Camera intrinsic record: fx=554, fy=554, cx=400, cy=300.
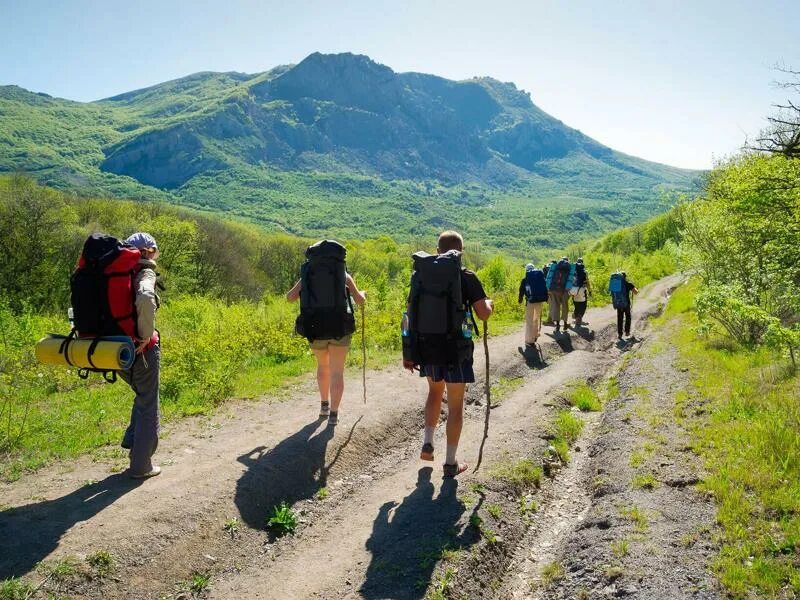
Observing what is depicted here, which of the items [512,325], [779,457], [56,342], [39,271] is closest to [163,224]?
[39,271]

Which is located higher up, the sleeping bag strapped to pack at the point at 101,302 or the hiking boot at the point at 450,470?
the sleeping bag strapped to pack at the point at 101,302

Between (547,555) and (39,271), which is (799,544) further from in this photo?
(39,271)

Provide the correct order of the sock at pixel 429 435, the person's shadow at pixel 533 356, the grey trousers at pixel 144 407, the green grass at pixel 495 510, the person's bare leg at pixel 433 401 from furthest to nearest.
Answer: the person's shadow at pixel 533 356 < the sock at pixel 429 435 < the person's bare leg at pixel 433 401 < the green grass at pixel 495 510 < the grey trousers at pixel 144 407

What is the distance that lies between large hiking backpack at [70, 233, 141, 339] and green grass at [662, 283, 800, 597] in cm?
601

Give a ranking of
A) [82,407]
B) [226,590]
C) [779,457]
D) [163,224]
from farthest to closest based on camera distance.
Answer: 1. [163,224]
2. [82,407]
3. [779,457]
4. [226,590]

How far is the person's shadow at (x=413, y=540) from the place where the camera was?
485cm

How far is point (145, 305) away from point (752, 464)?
714cm

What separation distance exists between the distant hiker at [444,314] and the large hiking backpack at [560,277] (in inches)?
472

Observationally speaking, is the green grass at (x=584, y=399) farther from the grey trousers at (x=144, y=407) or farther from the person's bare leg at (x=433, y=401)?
the grey trousers at (x=144, y=407)

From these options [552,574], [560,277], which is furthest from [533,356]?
[552,574]

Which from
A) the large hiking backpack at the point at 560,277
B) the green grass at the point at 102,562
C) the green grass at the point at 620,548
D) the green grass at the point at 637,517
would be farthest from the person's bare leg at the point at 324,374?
the large hiking backpack at the point at 560,277

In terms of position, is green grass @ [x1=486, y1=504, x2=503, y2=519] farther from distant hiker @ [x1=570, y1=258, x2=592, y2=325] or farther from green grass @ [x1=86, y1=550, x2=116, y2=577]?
distant hiker @ [x1=570, y1=258, x2=592, y2=325]

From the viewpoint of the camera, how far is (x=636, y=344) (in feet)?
57.2

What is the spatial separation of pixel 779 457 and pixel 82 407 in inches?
394
